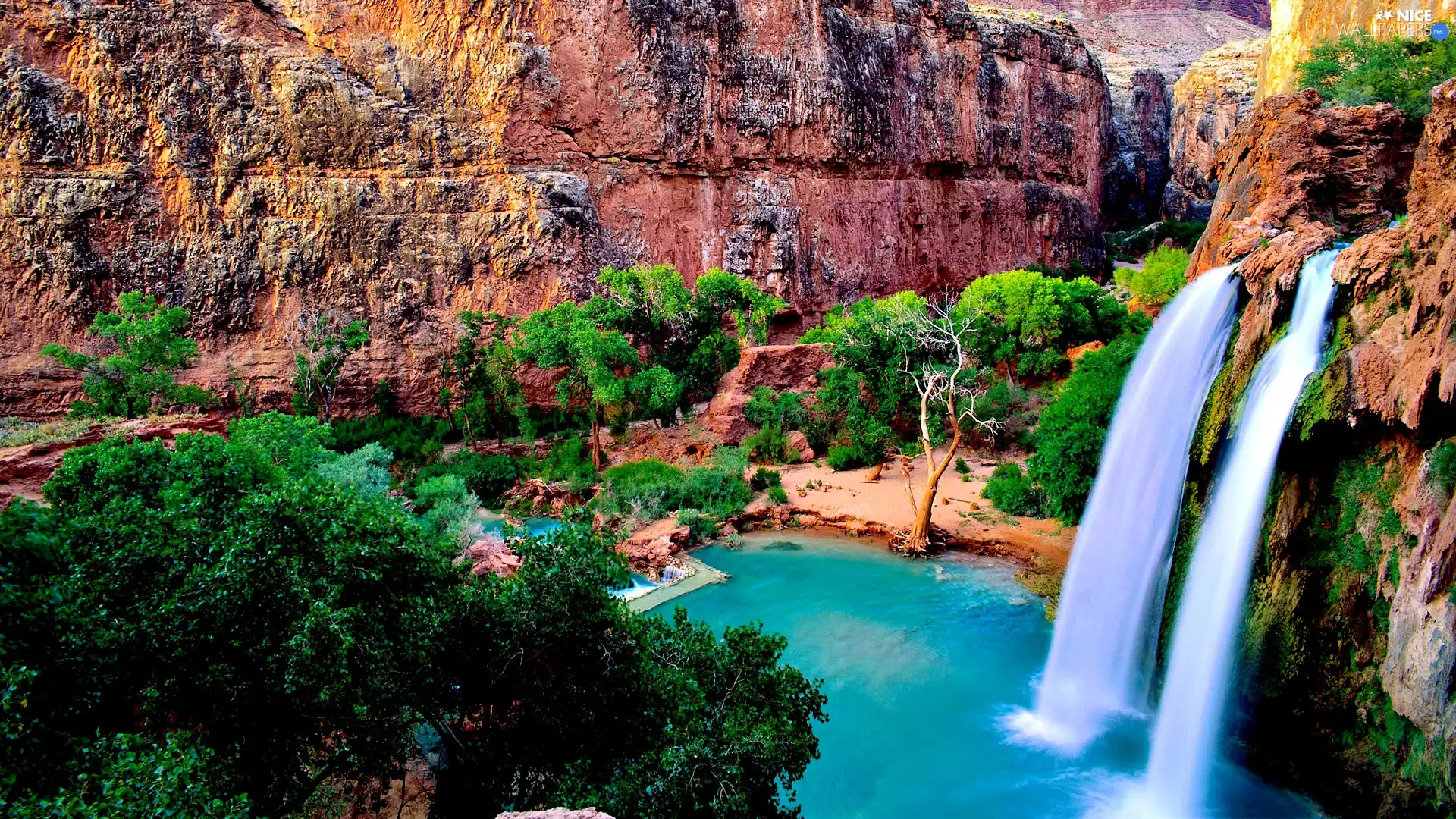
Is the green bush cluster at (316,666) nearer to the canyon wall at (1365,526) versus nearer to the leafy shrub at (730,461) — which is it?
the canyon wall at (1365,526)

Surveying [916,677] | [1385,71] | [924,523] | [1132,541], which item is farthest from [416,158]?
[1385,71]

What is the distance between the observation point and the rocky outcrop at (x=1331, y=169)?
14.3 metres

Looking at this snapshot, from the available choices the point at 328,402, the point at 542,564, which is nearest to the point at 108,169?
the point at 328,402

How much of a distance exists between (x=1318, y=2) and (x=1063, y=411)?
21.6 meters

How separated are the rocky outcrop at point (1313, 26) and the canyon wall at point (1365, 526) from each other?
12291mm

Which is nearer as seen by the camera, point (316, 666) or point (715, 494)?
point (316, 666)

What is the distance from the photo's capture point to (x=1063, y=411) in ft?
53.6

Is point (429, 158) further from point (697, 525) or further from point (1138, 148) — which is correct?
point (1138, 148)

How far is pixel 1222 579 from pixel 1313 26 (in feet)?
86.4

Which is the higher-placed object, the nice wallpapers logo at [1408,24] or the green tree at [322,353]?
the nice wallpapers logo at [1408,24]

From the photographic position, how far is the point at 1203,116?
55125mm

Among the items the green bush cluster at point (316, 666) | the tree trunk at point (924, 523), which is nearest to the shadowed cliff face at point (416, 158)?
the tree trunk at point (924, 523)

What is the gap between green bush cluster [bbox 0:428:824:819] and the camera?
17.7ft

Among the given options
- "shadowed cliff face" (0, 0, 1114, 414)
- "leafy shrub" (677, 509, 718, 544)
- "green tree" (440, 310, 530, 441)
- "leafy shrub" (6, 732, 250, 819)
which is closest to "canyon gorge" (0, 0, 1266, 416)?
"shadowed cliff face" (0, 0, 1114, 414)
